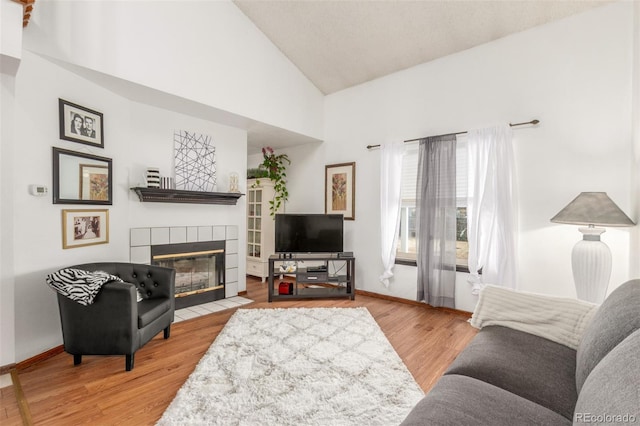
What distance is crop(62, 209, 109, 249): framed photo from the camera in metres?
2.67

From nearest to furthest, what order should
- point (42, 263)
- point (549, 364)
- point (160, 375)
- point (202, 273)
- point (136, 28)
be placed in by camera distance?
point (549, 364) < point (160, 375) < point (42, 263) < point (136, 28) < point (202, 273)

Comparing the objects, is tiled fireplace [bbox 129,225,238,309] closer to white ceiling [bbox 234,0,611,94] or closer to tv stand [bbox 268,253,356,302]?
tv stand [bbox 268,253,356,302]

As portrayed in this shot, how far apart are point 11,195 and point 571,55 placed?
4.99 m

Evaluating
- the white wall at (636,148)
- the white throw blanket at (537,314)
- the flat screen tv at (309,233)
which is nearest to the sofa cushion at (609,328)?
the white throw blanket at (537,314)

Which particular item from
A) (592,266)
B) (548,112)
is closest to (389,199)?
(548,112)

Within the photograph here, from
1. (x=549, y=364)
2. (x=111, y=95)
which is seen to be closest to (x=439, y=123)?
(x=549, y=364)

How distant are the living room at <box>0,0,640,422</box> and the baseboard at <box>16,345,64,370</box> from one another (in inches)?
1.5

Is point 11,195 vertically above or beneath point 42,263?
above

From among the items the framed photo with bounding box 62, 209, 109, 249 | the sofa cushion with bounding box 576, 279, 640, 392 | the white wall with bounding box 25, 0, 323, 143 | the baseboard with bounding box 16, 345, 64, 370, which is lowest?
the baseboard with bounding box 16, 345, 64, 370

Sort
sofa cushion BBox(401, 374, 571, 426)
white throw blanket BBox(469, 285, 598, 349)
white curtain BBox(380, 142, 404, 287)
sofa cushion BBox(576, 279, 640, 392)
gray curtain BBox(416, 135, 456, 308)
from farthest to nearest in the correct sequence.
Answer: white curtain BBox(380, 142, 404, 287) → gray curtain BBox(416, 135, 456, 308) → white throw blanket BBox(469, 285, 598, 349) → sofa cushion BBox(576, 279, 640, 392) → sofa cushion BBox(401, 374, 571, 426)

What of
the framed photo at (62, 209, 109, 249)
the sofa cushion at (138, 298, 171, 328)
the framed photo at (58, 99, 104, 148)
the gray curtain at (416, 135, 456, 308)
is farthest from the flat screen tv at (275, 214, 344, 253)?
the framed photo at (58, 99, 104, 148)

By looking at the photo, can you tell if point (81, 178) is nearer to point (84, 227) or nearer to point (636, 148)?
point (84, 227)

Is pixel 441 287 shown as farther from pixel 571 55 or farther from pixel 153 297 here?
pixel 153 297

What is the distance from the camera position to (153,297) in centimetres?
282
